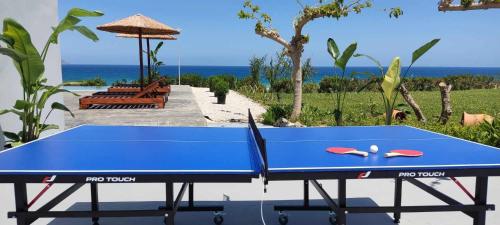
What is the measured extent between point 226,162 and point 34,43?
18.1 feet

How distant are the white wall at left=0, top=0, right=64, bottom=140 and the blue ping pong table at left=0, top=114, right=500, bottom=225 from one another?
3.21 metres

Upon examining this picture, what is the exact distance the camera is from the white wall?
20.1 feet

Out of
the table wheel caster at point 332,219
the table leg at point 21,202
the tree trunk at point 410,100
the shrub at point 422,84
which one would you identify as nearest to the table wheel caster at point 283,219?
the table wheel caster at point 332,219

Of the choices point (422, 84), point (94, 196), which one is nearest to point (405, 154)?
point (94, 196)

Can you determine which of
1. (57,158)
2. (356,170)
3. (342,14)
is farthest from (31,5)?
(356,170)

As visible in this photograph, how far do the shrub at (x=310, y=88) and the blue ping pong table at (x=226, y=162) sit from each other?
18403mm

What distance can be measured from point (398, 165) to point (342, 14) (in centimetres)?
655

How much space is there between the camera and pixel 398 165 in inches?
95.5

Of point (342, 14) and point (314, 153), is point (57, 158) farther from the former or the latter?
point (342, 14)

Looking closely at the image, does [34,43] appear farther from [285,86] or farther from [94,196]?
[285,86]

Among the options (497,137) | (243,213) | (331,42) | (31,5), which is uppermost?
(31,5)

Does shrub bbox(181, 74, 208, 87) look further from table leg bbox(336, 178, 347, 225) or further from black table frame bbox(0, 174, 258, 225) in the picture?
table leg bbox(336, 178, 347, 225)

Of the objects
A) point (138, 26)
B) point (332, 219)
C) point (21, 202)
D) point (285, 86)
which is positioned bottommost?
point (332, 219)

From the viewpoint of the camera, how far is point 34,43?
6.66m
